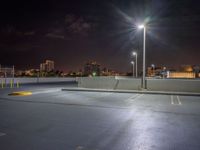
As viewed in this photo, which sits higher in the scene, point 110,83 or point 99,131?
point 110,83

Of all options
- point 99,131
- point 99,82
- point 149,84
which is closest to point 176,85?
point 149,84

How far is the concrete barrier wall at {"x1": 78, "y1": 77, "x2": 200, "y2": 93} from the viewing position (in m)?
17.4

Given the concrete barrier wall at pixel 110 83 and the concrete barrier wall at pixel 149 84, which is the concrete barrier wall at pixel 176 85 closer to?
the concrete barrier wall at pixel 149 84

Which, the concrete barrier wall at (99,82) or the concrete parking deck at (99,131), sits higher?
the concrete barrier wall at (99,82)

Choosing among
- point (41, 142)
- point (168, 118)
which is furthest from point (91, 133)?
point (168, 118)

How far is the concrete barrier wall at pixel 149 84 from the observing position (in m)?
17.4

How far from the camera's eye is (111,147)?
460 centimetres

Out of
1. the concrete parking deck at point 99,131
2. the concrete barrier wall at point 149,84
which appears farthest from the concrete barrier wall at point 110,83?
the concrete parking deck at point 99,131

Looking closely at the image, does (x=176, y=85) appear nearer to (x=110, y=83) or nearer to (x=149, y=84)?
(x=149, y=84)

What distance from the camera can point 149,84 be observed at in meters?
18.7

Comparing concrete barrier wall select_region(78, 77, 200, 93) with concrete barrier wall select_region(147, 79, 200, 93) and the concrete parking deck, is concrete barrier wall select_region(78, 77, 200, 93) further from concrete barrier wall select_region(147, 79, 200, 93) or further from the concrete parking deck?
the concrete parking deck

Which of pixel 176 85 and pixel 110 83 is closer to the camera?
pixel 176 85

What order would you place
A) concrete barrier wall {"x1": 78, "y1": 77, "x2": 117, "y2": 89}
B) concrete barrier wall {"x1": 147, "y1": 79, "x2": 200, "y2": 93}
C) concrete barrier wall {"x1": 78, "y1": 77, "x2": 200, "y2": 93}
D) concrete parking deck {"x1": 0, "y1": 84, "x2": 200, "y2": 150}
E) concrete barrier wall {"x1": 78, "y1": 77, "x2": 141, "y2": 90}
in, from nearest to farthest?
concrete parking deck {"x1": 0, "y1": 84, "x2": 200, "y2": 150}
concrete barrier wall {"x1": 147, "y1": 79, "x2": 200, "y2": 93}
concrete barrier wall {"x1": 78, "y1": 77, "x2": 200, "y2": 93}
concrete barrier wall {"x1": 78, "y1": 77, "x2": 141, "y2": 90}
concrete barrier wall {"x1": 78, "y1": 77, "x2": 117, "y2": 89}

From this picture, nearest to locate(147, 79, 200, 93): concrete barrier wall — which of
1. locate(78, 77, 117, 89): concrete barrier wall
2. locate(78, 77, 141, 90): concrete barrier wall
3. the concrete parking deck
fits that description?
locate(78, 77, 141, 90): concrete barrier wall
